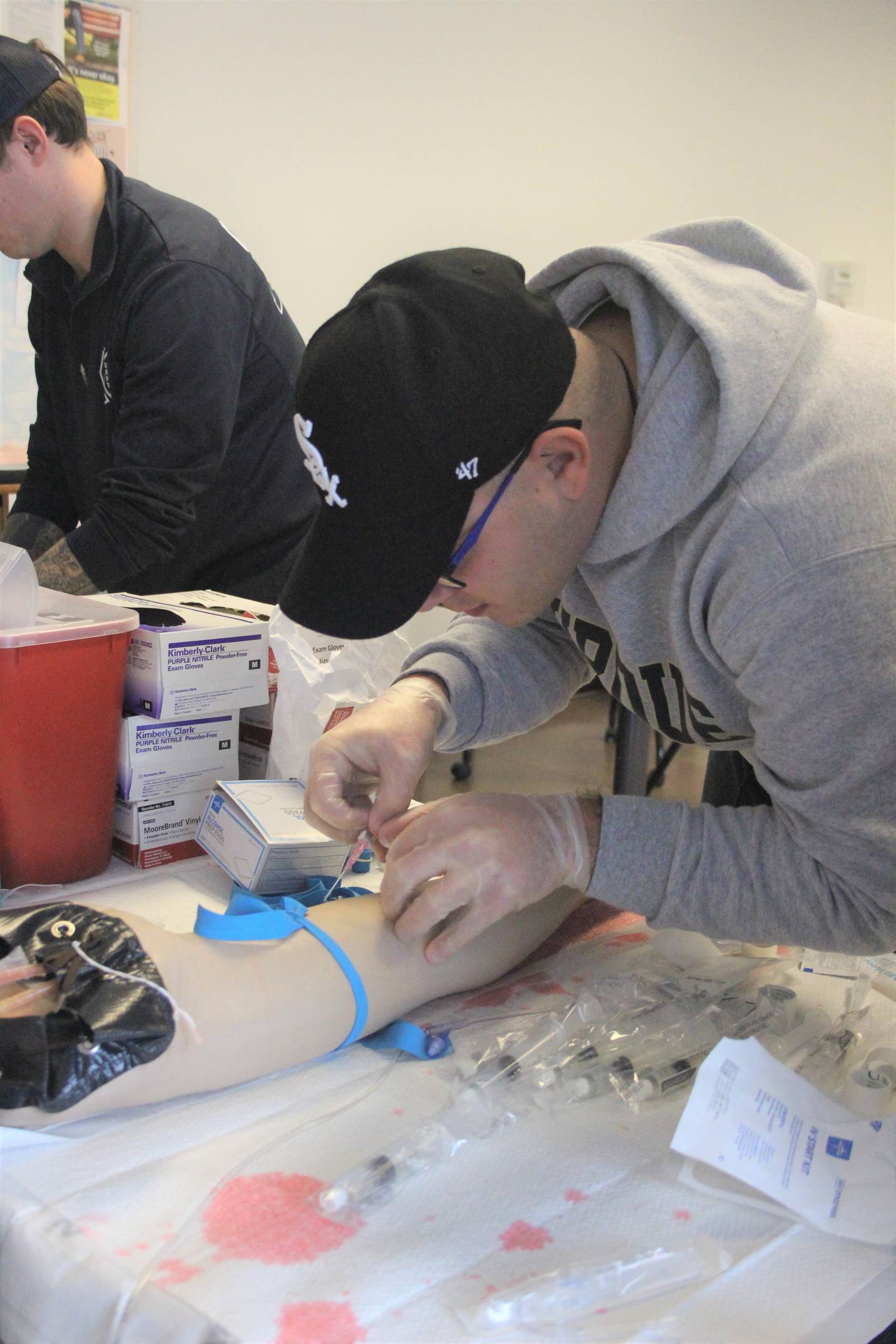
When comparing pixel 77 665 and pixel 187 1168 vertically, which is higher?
pixel 77 665

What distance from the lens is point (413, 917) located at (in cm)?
90

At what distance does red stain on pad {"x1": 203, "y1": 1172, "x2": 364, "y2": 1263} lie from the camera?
2.06ft

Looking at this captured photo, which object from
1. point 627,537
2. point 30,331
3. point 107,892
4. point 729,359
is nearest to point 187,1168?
point 107,892

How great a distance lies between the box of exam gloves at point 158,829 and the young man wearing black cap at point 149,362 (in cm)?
52

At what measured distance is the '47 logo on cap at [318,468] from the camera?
2.48 ft

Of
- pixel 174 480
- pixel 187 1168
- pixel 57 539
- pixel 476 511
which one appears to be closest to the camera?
pixel 187 1168

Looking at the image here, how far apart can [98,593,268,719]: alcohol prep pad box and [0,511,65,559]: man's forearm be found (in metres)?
0.73

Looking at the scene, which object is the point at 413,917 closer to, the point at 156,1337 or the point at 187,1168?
the point at 187,1168

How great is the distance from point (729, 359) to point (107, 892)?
80 cm

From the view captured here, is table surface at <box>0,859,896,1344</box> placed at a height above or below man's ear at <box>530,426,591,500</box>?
below

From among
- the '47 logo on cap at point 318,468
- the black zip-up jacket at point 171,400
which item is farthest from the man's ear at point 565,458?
the black zip-up jacket at point 171,400

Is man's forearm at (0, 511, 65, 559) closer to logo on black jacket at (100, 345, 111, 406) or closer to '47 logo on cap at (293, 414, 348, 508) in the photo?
logo on black jacket at (100, 345, 111, 406)

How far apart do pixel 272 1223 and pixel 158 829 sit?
1.94 feet

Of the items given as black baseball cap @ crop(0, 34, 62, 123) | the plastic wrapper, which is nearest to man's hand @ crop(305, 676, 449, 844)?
the plastic wrapper
